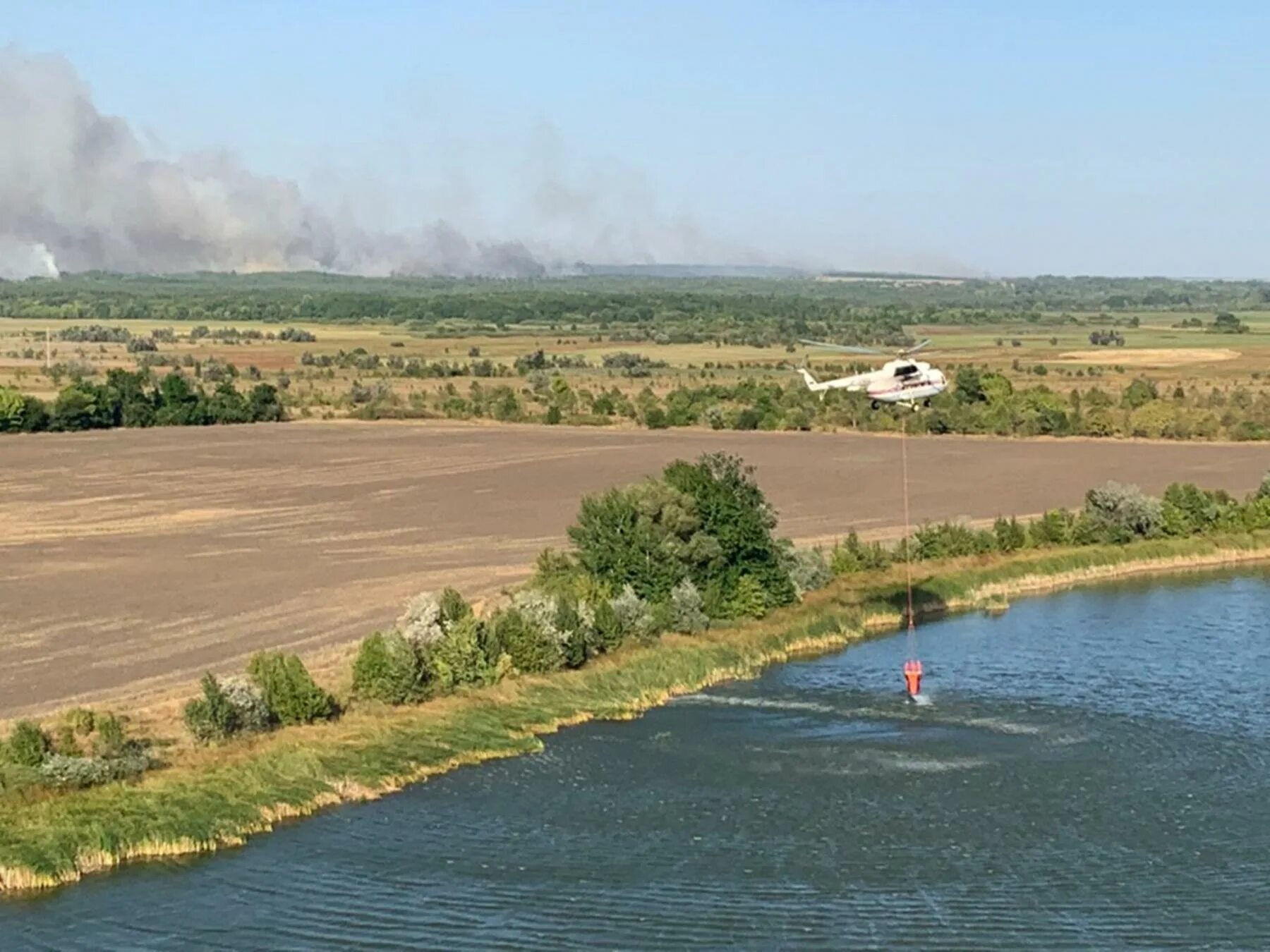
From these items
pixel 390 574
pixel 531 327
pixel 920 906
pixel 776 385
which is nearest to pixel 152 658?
pixel 390 574

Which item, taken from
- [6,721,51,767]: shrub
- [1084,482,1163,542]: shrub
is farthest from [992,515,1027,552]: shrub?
[6,721,51,767]: shrub

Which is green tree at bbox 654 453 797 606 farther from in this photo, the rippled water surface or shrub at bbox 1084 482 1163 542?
shrub at bbox 1084 482 1163 542

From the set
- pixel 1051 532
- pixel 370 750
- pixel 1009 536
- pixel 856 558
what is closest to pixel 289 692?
pixel 370 750

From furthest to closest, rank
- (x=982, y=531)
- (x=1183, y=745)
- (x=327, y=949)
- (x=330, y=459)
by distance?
(x=330, y=459), (x=982, y=531), (x=1183, y=745), (x=327, y=949)

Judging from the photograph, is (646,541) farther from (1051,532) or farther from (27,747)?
(1051,532)

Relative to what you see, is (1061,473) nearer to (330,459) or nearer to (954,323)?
(330,459)

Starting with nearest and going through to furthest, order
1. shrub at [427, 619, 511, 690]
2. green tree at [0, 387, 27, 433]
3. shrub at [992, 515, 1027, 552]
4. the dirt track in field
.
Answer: shrub at [427, 619, 511, 690] < the dirt track in field < shrub at [992, 515, 1027, 552] < green tree at [0, 387, 27, 433]
